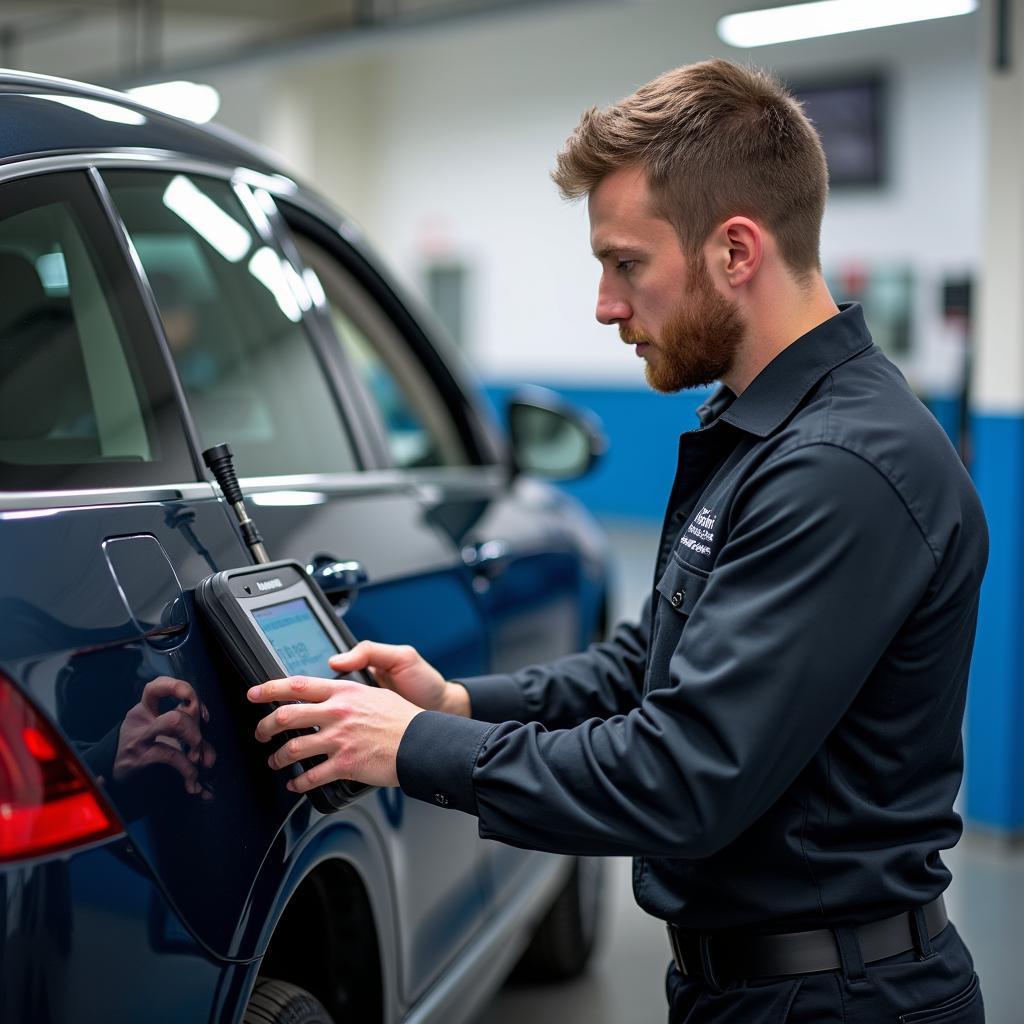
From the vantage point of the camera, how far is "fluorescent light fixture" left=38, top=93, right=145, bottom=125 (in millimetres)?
1657

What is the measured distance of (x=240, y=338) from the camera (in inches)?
89.7

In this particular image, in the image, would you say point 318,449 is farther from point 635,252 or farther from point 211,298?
point 635,252

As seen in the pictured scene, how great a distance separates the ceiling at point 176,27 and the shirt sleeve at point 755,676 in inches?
209

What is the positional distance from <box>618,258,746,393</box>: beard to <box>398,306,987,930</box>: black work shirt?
57 mm

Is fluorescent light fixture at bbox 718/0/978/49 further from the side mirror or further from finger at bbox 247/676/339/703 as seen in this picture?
finger at bbox 247/676/339/703

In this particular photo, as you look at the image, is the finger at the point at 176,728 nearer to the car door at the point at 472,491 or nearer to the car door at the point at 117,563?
the car door at the point at 117,563

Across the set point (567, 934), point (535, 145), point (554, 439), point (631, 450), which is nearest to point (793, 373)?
point (554, 439)

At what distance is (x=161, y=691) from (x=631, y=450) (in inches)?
436

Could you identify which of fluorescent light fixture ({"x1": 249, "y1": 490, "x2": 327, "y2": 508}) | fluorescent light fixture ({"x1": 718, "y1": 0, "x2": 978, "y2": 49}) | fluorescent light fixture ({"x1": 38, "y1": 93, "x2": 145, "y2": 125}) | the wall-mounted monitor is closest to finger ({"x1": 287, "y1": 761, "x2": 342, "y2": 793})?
fluorescent light fixture ({"x1": 249, "y1": 490, "x2": 327, "y2": 508})

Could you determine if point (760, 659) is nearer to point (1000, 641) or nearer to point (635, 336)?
point (635, 336)

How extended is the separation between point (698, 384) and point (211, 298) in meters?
1.07

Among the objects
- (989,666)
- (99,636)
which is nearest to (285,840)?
(99,636)

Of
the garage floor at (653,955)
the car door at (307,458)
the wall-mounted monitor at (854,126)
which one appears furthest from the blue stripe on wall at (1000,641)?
the wall-mounted monitor at (854,126)

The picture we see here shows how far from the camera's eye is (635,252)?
60.2 inches
